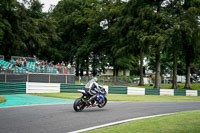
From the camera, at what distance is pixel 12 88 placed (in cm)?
2195

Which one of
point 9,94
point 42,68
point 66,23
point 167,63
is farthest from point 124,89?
point 167,63

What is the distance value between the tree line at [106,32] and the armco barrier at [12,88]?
15.0 meters

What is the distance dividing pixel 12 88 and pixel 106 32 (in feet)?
103

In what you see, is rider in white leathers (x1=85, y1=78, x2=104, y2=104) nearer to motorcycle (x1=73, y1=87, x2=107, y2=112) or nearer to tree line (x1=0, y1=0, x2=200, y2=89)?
motorcycle (x1=73, y1=87, x2=107, y2=112)

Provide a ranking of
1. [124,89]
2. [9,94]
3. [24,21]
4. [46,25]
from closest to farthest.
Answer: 1. [9,94]
2. [124,89]
3. [24,21]
4. [46,25]

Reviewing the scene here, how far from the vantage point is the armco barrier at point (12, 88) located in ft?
70.3

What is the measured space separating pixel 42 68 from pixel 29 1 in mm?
20022

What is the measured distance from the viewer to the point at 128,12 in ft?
119

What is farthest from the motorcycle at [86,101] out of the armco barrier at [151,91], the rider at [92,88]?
the armco barrier at [151,91]

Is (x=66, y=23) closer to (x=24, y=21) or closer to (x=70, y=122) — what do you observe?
(x=24, y=21)

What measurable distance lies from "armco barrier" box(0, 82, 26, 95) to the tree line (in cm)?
1504

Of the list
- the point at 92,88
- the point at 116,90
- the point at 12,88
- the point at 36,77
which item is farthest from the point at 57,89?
the point at 92,88

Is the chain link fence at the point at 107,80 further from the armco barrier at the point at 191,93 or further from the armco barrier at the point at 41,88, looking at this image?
the armco barrier at the point at 191,93

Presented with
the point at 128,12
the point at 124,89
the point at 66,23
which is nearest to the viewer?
the point at 124,89
